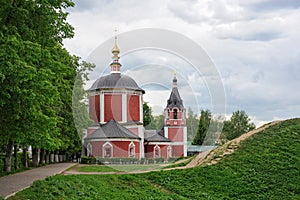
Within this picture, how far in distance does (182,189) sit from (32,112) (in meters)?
6.89

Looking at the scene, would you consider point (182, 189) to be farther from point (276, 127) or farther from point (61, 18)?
point (276, 127)

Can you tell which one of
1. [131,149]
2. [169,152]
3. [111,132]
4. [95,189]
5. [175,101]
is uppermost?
[175,101]

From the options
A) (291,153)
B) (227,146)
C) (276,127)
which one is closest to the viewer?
(291,153)

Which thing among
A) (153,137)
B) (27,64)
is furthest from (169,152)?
(27,64)

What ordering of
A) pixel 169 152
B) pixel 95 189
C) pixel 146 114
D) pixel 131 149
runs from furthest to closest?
pixel 146 114 → pixel 169 152 → pixel 131 149 → pixel 95 189

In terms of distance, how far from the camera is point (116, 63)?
4541 centimetres

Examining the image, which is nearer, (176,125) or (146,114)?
(176,125)

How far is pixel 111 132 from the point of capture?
40750mm

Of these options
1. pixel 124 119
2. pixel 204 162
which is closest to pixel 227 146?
pixel 204 162

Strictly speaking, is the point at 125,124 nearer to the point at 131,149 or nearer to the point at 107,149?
the point at 131,149

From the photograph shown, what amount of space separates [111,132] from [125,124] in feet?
9.18

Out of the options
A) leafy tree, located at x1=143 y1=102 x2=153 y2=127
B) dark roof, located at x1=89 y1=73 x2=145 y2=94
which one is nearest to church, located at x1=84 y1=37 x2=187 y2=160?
dark roof, located at x1=89 y1=73 x2=145 y2=94

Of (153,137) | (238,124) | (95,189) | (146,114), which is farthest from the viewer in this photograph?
(238,124)

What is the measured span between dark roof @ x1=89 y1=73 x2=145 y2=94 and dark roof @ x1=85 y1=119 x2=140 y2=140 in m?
3.92
